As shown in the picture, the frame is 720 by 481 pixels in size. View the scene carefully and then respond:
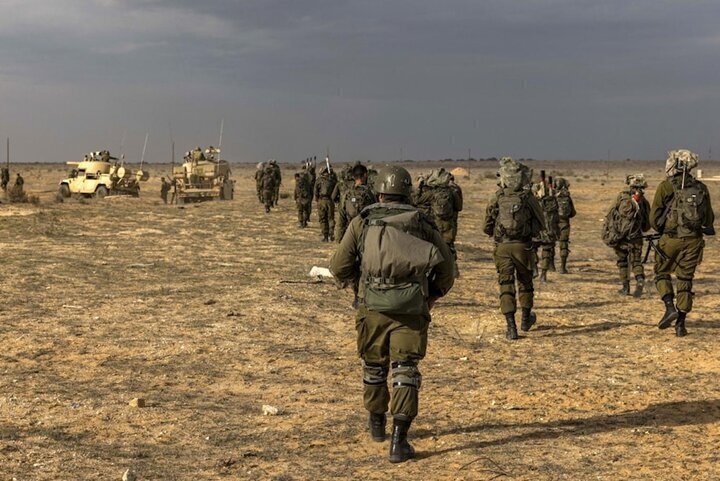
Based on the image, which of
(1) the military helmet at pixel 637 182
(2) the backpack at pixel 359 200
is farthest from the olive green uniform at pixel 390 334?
(1) the military helmet at pixel 637 182

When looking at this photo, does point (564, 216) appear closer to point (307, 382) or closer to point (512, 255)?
point (512, 255)

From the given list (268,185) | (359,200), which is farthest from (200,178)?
(359,200)

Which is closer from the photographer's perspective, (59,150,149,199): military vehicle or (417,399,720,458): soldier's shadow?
(417,399,720,458): soldier's shadow

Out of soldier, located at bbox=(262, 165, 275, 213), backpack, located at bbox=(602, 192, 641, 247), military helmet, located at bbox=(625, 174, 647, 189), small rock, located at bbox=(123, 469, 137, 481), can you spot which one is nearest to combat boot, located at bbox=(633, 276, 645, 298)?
backpack, located at bbox=(602, 192, 641, 247)

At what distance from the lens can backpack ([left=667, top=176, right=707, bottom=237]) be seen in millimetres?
8852

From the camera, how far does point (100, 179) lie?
35969 mm

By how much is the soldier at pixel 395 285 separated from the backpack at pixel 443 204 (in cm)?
789

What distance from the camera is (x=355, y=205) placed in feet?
36.4

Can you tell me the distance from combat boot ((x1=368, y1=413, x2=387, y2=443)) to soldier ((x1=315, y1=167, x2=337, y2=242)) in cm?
1342

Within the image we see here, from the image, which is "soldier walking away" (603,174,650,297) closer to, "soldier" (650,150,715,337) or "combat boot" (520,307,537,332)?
Answer: "soldier" (650,150,715,337)

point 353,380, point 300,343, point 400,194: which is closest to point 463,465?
point 400,194

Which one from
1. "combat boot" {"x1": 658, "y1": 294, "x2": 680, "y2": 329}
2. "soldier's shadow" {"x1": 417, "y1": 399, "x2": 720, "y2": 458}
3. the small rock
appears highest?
"combat boot" {"x1": 658, "y1": 294, "x2": 680, "y2": 329}

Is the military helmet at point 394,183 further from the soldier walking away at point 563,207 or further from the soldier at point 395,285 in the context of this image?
the soldier walking away at point 563,207

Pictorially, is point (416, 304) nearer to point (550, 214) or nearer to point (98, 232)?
point (550, 214)
